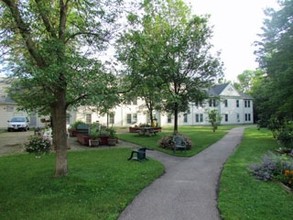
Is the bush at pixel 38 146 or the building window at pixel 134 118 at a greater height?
the building window at pixel 134 118

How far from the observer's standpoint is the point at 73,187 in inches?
291

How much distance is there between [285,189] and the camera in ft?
24.2

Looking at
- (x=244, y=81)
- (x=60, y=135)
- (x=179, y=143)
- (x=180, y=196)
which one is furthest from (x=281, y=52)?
(x=244, y=81)

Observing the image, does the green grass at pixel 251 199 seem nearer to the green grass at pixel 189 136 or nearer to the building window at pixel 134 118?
the green grass at pixel 189 136

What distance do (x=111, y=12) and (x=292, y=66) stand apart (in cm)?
1040

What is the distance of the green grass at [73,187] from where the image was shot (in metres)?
5.62

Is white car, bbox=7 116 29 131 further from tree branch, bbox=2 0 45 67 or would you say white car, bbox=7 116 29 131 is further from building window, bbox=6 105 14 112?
tree branch, bbox=2 0 45 67

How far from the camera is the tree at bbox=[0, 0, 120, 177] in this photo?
690 centimetres

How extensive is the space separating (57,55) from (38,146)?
8.67 metres

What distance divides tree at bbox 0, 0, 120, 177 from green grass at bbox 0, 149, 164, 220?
3.28 feet

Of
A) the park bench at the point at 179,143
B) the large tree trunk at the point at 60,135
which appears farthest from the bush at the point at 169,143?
the large tree trunk at the point at 60,135

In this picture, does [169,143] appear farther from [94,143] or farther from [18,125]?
[18,125]

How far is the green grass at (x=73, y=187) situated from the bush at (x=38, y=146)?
96.2 inches

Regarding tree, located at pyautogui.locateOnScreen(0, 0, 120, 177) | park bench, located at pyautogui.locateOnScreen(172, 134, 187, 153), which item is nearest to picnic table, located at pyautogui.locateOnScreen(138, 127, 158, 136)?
park bench, located at pyautogui.locateOnScreen(172, 134, 187, 153)
